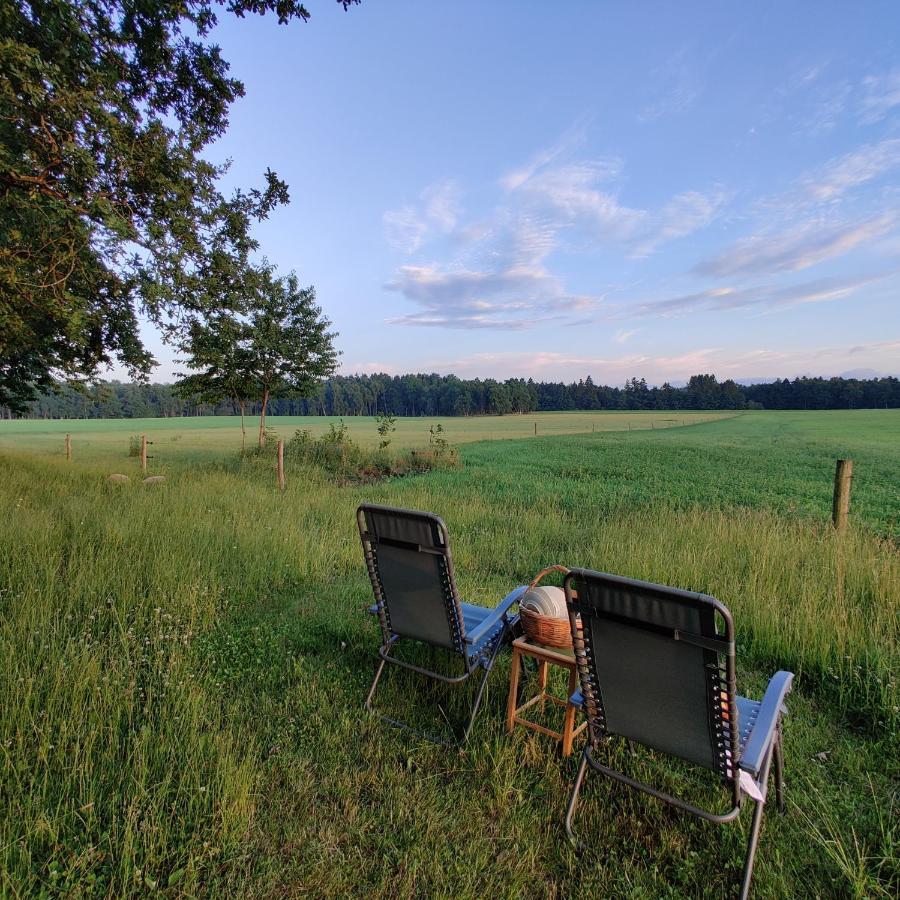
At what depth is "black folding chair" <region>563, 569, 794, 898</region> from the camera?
4.99 feet

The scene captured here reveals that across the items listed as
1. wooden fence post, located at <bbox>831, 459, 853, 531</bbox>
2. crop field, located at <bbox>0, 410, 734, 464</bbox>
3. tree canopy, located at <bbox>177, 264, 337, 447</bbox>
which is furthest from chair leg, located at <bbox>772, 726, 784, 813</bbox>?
crop field, located at <bbox>0, 410, 734, 464</bbox>

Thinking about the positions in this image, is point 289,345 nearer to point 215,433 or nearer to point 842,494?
point 842,494

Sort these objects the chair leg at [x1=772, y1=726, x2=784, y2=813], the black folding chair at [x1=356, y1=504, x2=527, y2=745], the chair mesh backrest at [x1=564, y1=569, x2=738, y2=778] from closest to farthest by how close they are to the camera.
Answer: the chair mesh backrest at [x1=564, y1=569, x2=738, y2=778]
the chair leg at [x1=772, y1=726, x2=784, y2=813]
the black folding chair at [x1=356, y1=504, x2=527, y2=745]

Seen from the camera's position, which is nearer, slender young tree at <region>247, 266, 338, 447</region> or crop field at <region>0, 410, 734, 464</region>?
slender young tree at <region>247, 266, 338, 447</region>

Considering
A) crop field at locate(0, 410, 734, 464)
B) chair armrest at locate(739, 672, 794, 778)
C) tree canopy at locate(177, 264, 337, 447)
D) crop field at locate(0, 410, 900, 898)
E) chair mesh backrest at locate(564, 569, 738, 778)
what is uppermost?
tree canopy at locate(177, 264, 337, 447)

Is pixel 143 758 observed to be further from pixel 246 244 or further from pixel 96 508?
pixel 246 244

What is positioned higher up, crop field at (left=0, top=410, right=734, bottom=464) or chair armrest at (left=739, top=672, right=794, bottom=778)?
chair armrest at (left=739, top=672, right=794, bottom=778)

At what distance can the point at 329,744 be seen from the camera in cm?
228

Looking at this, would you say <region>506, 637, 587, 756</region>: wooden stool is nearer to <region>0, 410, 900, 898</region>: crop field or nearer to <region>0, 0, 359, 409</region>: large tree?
<region>0, 410, 900, 898</region>: crop field

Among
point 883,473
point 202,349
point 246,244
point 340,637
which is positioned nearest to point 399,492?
point 202,349

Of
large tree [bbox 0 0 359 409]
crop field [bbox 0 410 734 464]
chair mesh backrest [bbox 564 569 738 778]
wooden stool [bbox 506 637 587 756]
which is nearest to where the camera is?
chair mesh backrest [bbox 564 569 738 778]

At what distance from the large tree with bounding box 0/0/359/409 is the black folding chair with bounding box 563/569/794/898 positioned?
18.6ft

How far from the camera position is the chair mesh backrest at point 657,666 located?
151cm

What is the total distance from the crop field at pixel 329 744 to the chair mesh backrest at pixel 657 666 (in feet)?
1.59
